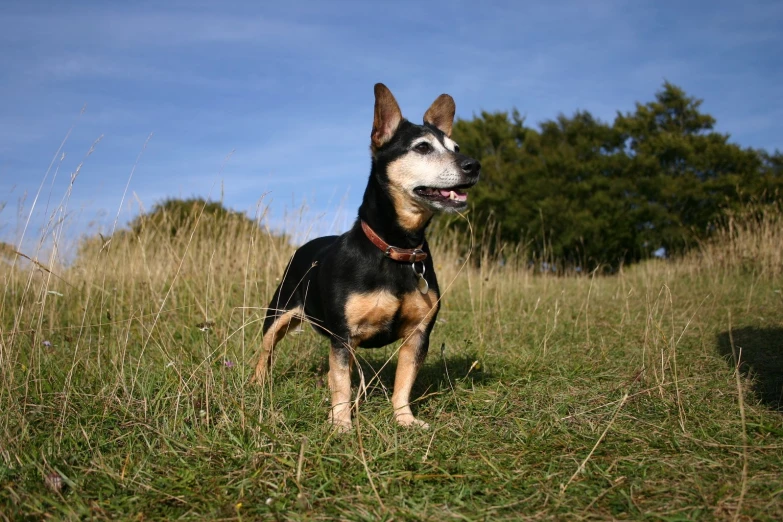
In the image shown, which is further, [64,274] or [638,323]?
[64,274]

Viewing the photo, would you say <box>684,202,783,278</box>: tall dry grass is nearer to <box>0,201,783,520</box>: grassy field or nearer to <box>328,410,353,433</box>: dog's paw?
<box>0,201,783,520</box>: grassy field

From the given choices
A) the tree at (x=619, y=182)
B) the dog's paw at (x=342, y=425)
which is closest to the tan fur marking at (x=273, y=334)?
the dog's paw at (x=342, y=425)

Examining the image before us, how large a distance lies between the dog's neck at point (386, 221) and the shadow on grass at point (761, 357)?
78.0 inches

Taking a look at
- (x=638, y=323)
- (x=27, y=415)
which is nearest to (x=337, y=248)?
(x=27, y=415)

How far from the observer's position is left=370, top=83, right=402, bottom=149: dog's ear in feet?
12.6

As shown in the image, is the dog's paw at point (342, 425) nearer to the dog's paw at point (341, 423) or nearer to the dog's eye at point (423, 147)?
the dog's paw at point (341, 423)

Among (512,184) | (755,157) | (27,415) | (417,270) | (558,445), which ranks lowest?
(27,415)

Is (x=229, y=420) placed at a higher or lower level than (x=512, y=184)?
lower

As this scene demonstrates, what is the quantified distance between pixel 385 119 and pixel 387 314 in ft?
4.25

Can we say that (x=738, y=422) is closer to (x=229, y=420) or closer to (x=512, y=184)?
(x=229, y=420)

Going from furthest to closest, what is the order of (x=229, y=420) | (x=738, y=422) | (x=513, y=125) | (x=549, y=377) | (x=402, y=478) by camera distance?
(x=513, y=125) < (x=549, y=377) < (x=738, y=422) < (x=229, y=420) < (x=402, y=478)

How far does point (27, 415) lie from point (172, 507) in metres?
1.47

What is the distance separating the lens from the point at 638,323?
6617 millimetres

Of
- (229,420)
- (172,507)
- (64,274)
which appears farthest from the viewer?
(64,274)
